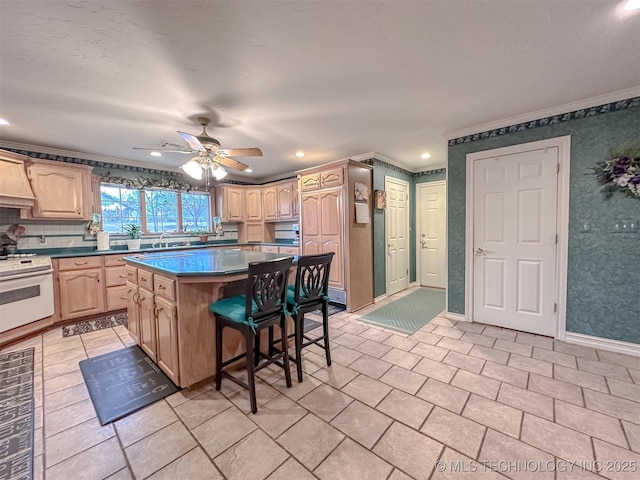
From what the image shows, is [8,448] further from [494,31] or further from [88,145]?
[494,31]

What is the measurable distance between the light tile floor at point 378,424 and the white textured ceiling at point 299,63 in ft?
7.88

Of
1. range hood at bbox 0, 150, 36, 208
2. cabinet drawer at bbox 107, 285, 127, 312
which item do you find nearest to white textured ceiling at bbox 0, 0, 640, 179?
range hood at bbox 0, 150, 36, 208

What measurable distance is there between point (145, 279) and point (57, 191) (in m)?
2.53

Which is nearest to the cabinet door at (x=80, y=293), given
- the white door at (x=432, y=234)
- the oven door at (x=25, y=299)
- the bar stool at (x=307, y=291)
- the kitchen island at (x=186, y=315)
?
the oven door at (x=25, y=299)

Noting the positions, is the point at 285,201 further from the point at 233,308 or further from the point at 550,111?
the point at 550,111

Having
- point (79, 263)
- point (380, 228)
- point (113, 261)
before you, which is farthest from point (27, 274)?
point (380, 228)

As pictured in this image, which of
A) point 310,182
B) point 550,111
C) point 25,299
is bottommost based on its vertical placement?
point 25,299

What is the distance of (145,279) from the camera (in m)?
2.33

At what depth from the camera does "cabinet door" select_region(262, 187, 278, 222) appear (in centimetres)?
552

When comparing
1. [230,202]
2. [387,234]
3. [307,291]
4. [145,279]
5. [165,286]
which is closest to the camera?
[165,286]

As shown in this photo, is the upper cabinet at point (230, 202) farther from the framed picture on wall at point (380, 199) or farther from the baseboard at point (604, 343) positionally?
the baseboard at point (604, 343)

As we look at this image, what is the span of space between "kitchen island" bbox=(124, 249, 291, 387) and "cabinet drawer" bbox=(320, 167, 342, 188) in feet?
7.03

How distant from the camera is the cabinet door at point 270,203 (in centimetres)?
552

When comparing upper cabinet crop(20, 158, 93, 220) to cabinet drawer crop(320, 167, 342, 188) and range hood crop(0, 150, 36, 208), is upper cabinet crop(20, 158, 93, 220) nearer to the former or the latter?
range hood crop(0, 150, 36, 208)
